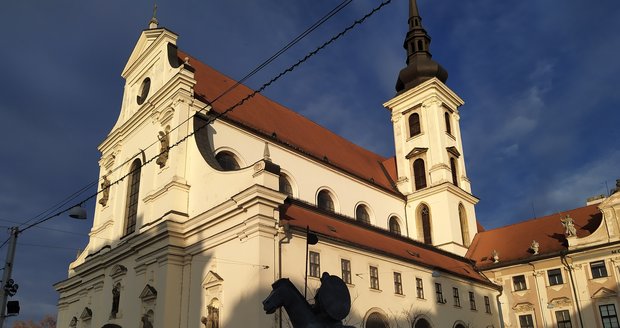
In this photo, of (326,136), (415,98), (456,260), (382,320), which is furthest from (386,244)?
(415,98)

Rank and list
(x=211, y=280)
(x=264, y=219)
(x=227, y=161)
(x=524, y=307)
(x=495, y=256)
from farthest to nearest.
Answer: (x=495, y=256)
(x=524, y=307)
(x=227, y=161)
(x=211, y=280)
(x=264, y=219)

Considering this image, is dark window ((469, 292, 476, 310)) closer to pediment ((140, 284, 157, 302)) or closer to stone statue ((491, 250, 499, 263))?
stone statue ((491, 250, 499, 263))

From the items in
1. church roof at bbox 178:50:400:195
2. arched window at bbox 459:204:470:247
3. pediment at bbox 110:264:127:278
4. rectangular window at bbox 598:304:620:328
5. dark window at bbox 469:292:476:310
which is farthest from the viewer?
arched window at bbox 459:204:470:247

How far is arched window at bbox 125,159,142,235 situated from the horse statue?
16576 mm

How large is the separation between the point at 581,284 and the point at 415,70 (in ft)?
53.3

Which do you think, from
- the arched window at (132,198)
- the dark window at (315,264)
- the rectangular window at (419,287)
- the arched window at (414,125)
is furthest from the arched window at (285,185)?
the arched window at (414,125)

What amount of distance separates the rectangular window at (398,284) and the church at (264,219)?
0.15 feet

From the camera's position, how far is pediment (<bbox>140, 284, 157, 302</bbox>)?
19.0 m

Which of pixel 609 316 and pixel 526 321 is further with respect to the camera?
pixel 526 321

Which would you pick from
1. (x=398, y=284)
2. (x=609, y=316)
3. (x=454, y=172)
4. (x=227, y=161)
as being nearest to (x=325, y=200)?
(x=227, y=161)

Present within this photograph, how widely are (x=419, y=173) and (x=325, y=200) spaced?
932 centimetres

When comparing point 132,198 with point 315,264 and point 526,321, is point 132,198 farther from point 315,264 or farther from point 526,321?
point 526,321

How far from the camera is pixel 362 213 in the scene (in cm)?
2712

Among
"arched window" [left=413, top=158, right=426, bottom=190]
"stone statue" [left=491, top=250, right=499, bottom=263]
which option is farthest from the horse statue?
"arched window" [left=413, top=158, right=426, bottom=190]
